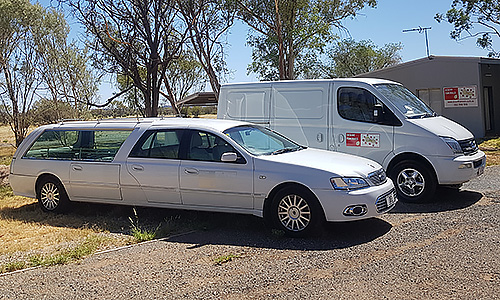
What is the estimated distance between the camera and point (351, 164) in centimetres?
728

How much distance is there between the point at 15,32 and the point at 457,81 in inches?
809

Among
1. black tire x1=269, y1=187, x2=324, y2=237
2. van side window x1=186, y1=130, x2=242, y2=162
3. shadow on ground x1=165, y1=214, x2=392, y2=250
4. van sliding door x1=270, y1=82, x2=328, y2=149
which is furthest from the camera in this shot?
van sliding door x1=270, y1=82, x2=328, y2=149

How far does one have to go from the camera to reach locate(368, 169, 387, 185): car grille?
7129mm

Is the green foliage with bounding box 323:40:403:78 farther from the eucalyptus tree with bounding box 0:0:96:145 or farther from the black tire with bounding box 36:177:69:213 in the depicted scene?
the black tire with bounding box 36:177:69:213

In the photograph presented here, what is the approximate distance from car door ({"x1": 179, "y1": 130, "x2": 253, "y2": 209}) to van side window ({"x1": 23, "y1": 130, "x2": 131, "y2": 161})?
1357mm

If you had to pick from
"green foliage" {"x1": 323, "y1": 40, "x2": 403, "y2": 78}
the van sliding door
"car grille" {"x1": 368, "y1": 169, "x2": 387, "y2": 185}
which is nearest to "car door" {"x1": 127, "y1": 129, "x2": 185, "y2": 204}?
"car grille" {"x1": 368, "y1": 169, "x2": 387, "y2": 185}

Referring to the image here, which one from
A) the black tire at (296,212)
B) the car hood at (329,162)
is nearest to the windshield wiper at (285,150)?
the car hood at (329,162)

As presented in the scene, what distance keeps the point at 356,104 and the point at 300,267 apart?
4810 millimetres

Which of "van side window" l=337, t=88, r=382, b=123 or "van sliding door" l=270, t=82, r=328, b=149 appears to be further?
"van sliding door" l=270, t=82, r=328, b=149

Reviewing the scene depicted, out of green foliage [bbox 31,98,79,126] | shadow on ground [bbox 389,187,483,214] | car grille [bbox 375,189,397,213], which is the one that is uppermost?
green foliage [bbox 31,98,79,126]

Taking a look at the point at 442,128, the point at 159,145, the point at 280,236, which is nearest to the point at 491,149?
the point at 442,128

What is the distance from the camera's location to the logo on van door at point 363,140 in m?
9.55

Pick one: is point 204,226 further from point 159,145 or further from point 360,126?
point 360,126

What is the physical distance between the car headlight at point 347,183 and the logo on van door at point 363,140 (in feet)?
9.11
